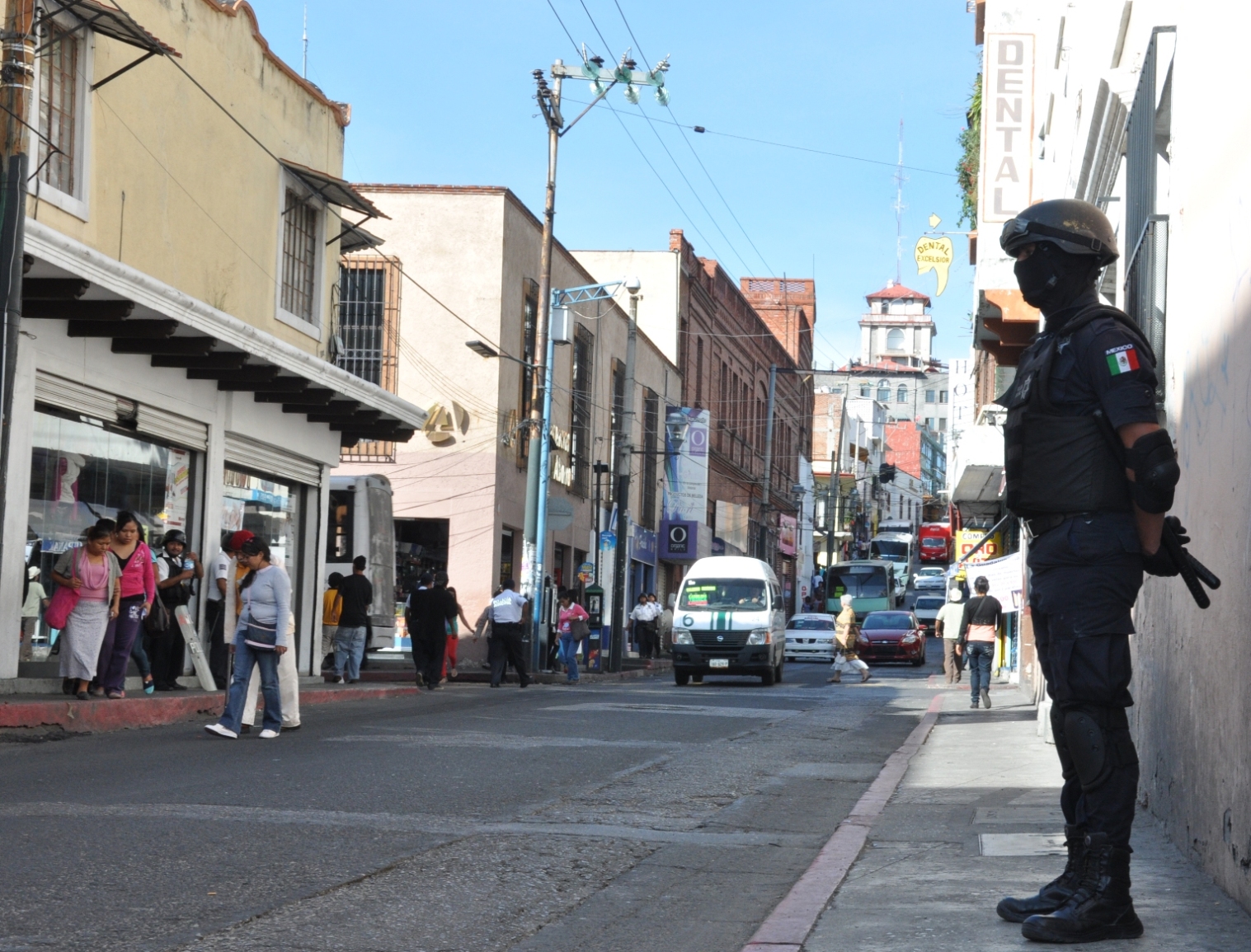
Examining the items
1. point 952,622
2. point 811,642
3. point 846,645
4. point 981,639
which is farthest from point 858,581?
point 981,639

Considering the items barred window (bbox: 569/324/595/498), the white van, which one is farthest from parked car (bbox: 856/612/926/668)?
the white van

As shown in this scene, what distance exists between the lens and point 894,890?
5.97 metres

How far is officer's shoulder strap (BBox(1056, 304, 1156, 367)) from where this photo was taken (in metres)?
4.86

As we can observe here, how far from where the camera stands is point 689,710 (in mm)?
18594

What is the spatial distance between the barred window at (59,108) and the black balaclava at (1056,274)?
12388mm

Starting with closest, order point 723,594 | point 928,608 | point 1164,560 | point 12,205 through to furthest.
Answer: point 1164,560
point 12,205
point 723,594
point 928,608

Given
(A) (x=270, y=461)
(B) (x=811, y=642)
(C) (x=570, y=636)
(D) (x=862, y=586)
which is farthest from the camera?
(D) (x=862, y=586)

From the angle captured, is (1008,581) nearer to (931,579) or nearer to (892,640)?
(892,640)

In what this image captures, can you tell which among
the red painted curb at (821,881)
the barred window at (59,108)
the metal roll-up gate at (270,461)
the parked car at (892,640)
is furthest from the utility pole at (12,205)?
the parked car at (892,640)

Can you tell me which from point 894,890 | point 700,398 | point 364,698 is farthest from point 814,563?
point 894,890

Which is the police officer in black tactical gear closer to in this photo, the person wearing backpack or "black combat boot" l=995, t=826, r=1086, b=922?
"black combat boot" l=995, t=826, r=1086, b=922

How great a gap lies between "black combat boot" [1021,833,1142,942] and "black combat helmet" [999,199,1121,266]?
1.80 meters

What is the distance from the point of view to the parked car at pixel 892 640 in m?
43.8

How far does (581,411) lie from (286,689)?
27845 mm
